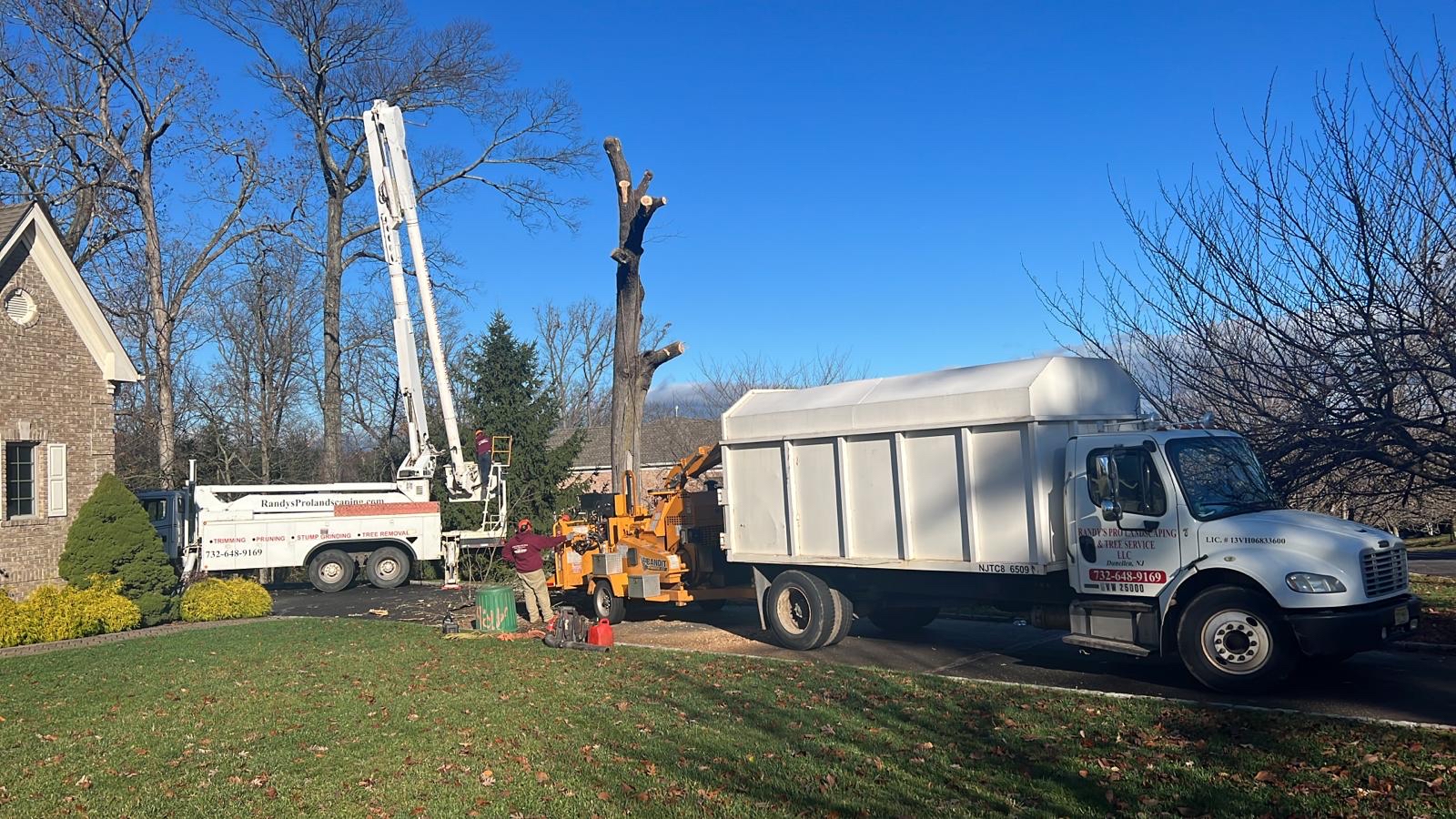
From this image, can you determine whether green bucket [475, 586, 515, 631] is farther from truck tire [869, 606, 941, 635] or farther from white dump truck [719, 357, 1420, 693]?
truck tire [869, 606, 941, 635]

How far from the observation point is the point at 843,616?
12.8m

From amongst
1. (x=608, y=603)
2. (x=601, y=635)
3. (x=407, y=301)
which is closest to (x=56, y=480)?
(x=407, y=301)

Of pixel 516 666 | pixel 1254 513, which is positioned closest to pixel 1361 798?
pixel 1254 513

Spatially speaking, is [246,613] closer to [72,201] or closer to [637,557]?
[637,557]

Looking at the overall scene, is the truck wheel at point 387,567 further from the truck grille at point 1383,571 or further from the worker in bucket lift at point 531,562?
the truck grille at point 1383,571

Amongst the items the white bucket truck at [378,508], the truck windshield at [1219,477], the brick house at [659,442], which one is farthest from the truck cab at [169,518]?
the brick house at [659,442]

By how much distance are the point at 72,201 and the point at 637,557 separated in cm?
2484

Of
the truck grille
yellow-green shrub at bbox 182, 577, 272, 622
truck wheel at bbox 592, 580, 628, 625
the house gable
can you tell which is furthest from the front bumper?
the house gable

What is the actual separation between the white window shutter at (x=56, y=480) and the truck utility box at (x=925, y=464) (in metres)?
12.5

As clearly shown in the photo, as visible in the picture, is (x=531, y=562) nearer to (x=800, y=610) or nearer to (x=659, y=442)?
(x=800, y=610)

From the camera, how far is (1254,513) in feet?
32.2

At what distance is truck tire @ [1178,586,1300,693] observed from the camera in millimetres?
8992

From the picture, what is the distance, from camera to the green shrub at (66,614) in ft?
49.4

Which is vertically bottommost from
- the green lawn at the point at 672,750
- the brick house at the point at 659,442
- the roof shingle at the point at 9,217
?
the green lawn at the point at 672,750
